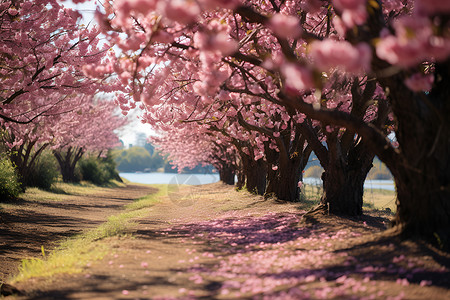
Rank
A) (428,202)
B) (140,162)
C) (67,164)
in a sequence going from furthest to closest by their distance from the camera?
1. (140,162)
2. (67,164)
3. (428,202)

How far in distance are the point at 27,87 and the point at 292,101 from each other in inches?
279

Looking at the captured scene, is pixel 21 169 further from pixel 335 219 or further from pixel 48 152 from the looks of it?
pixel 335 219

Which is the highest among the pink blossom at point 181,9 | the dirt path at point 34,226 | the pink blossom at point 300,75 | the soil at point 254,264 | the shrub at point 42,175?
the pink blossom at point 181,9

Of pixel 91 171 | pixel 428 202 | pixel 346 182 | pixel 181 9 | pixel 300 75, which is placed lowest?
pixel 91 171

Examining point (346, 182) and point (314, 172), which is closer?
point (346, 182)

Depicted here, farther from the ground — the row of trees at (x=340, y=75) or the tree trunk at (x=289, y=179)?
the row of trees at (x=340, y=75)

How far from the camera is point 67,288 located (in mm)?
4453

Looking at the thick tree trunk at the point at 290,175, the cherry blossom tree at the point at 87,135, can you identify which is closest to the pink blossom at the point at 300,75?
the thick tree trunk at the point at 290,175

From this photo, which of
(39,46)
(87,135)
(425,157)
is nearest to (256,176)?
(39,46)

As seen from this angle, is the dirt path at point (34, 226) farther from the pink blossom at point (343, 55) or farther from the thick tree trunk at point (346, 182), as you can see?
the thick tree trunk at point (346, 182)

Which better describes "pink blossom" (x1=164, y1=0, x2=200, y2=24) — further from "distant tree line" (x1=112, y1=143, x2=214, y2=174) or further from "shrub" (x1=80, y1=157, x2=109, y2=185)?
"distant tree line" (x1=112, y1=143, x2=214, y2=174)

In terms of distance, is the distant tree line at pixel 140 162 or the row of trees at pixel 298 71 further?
the distant tree line at pixel 140 162

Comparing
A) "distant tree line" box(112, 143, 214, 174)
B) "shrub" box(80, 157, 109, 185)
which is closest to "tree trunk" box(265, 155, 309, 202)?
"shrub" box(80, 157, 109, 185)

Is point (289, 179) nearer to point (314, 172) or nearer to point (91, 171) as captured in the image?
point (314, 172)
